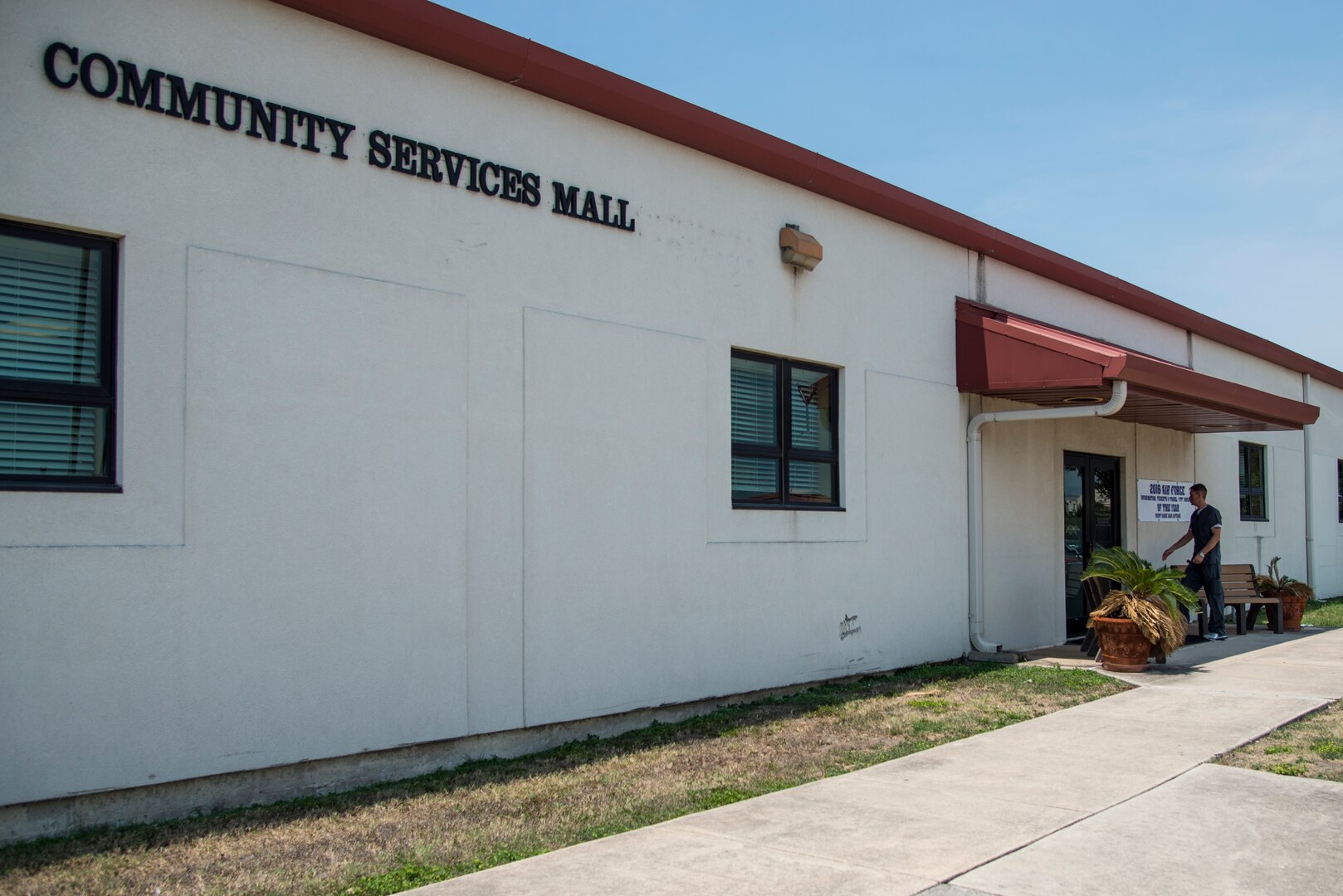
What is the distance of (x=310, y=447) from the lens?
6.90 meters

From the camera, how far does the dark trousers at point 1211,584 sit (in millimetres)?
15211

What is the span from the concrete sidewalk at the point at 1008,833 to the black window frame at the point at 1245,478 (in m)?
13.9

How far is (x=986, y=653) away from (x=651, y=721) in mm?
5228

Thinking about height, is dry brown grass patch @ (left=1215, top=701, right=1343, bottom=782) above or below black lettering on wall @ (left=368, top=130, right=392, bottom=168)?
below

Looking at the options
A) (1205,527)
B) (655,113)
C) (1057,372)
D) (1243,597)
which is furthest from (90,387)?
(1243,597)

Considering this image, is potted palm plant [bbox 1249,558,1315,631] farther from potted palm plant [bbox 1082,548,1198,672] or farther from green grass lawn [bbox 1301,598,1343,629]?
potted palm plant [bbox 1082,548,1198,672]

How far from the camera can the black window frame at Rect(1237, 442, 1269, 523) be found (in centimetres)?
2120

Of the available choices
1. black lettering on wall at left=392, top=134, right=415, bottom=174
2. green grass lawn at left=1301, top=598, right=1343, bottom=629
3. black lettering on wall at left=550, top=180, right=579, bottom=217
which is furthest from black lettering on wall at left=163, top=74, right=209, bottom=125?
green grass lawn at left=1301, top=598, right=1343, bottom=629

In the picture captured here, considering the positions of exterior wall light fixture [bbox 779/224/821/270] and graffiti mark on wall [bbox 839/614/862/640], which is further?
graffiti mark on wall [bbox 839/614/862/640]

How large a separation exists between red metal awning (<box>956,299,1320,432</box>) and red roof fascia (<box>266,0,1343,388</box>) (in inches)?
34.0

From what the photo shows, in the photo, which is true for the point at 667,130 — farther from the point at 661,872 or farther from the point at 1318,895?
the point at 1318,895

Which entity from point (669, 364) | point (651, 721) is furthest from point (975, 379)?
point (651, 721)

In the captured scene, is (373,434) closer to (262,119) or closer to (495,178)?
(262,119)

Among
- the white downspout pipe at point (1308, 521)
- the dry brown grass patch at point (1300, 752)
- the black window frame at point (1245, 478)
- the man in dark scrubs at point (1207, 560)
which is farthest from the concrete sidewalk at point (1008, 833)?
the white downspout pipe at point (1308, 521)
